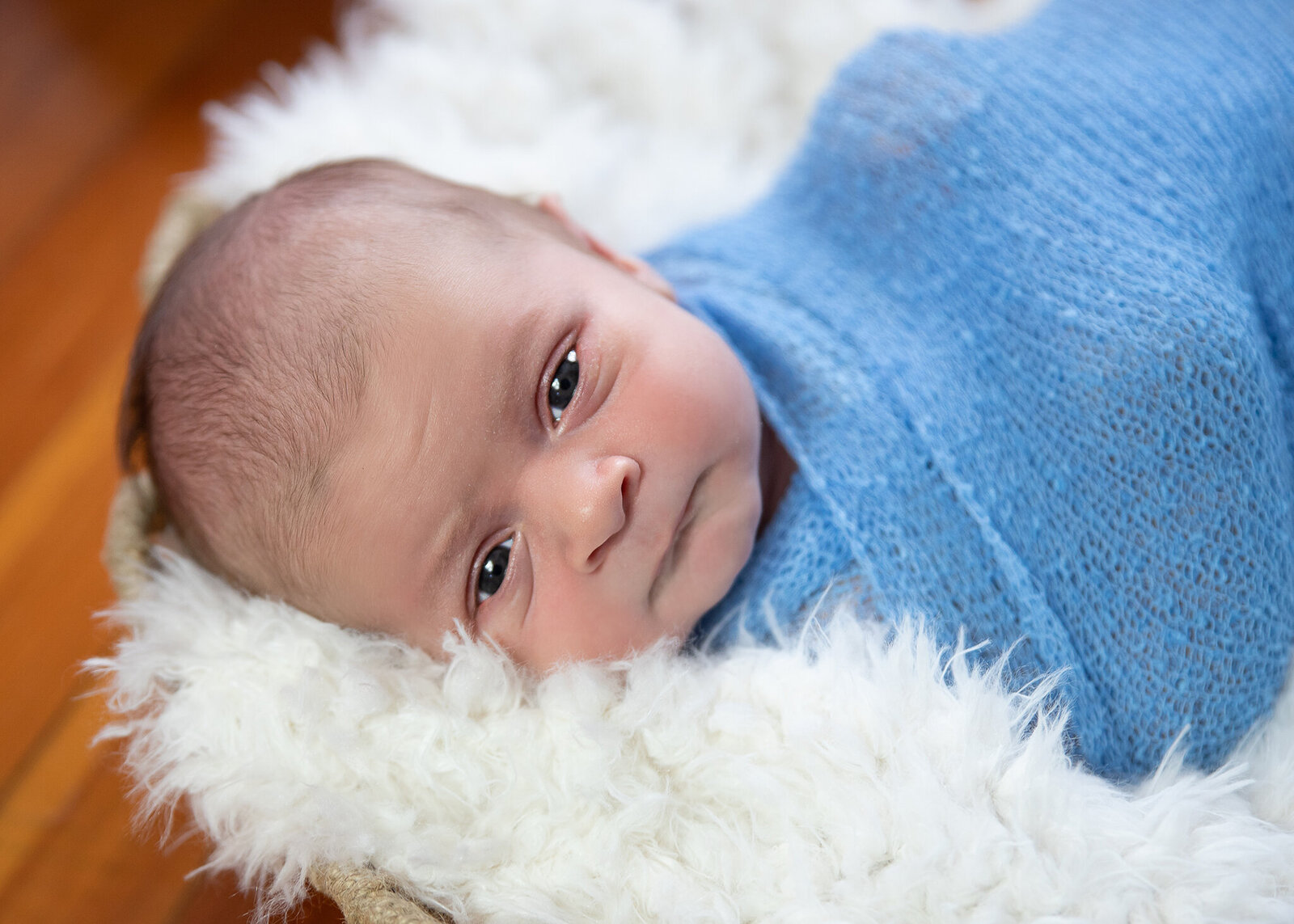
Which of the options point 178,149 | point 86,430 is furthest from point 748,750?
point 178,149

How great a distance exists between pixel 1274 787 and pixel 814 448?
24.6 inches

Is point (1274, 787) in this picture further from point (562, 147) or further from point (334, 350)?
point (562, 147)

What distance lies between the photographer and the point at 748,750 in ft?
3.51

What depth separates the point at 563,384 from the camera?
119 cm

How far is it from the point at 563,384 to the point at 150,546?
622 millimetres

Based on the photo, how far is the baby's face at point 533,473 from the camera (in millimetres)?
1137

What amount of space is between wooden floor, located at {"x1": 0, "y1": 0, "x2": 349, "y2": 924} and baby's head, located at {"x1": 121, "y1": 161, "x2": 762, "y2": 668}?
42 centimetres

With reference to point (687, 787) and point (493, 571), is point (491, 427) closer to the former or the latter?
point (493, 571)

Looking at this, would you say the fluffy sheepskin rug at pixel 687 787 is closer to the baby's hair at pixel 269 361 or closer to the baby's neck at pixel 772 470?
the baby's hair at pixel 269 361

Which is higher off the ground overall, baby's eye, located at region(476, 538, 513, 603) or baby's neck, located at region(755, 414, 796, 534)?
baby's eye, located at region(476, 538, 513, 603)

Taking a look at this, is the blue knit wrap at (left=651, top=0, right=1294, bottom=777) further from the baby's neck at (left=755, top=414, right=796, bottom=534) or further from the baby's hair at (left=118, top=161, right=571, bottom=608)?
the baby's hair at (left=118, top=161, right=571, bottom=608)

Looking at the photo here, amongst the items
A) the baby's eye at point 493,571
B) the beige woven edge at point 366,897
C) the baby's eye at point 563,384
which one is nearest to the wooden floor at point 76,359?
the beige woven edge at point 366,897

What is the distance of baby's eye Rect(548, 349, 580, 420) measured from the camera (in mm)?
Result: 1188

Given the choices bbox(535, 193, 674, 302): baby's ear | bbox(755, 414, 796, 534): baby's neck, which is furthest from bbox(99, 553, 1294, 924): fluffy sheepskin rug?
bbox(535, 193, 674, 302): baby's ear
